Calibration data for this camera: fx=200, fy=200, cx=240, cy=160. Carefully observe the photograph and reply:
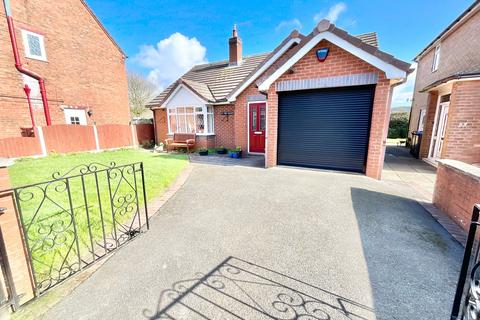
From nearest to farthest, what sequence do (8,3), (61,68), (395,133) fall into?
1. (8,3)
2. (61,68)
3. (395,133)

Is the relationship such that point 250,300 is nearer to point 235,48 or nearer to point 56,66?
point 235,48

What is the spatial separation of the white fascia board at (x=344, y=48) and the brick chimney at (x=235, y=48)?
761 centimetres

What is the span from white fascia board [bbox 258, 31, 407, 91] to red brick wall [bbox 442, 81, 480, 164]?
11.4ft

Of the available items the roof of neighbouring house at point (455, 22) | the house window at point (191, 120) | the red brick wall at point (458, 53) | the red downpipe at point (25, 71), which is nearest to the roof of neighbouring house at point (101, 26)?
the red downpipe at point (25, 71)

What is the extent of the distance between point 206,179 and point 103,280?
4139 mm

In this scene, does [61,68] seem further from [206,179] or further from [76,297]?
[76,297]

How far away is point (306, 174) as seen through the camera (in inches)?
267

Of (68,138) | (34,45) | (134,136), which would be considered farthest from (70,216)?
(34,45)

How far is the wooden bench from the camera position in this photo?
12.1 meters

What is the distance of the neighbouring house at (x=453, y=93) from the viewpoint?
677 centimetres

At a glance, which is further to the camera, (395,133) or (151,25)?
(395,133)

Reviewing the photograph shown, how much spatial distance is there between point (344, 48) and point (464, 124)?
5192mm

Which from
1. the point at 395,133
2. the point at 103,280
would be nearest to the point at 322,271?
the point at 103,280

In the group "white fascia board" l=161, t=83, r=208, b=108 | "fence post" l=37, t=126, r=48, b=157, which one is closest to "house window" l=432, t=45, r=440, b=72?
Result: "white fascia board" l=161, t=83, r=208, b=108
